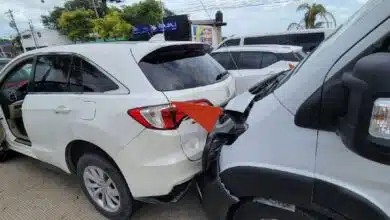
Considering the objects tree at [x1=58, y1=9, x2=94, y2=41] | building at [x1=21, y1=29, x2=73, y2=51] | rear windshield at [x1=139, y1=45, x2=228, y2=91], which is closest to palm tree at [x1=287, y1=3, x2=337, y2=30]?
rear windshield at [x1=139, y1=45, x2=228, y2=91]

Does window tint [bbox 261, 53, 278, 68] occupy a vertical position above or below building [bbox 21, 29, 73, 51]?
above

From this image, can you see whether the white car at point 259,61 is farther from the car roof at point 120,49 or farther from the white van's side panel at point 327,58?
the white van's side panel at point 327,58

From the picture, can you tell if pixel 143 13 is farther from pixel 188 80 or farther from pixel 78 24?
pixel 188 80

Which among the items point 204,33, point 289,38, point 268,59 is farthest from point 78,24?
point 268,59

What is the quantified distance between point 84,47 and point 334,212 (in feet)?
7.87

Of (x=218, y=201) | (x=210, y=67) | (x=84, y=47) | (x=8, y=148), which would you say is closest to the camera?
(x=218, y=201)

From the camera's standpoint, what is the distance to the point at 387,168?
3.89 feet

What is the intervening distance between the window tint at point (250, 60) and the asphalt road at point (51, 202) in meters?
3.62

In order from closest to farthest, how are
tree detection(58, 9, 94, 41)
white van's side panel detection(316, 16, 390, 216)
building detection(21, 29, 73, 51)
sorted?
white van's side panel detection(316, 16, 390, 216) < tree detection(58, 9, 94, 41) < building detection(21, 29, 73, 51)

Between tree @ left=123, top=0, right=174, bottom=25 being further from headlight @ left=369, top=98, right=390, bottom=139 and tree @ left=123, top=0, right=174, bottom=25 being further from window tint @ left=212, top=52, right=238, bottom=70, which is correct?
headlight @ left=369, top=98, right=390, bottom=139

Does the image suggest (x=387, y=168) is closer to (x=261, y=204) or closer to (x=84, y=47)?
(x=261, y=204)

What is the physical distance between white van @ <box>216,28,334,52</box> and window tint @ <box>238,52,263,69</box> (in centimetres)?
356

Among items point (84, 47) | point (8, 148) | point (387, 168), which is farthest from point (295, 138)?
point (8, 148)

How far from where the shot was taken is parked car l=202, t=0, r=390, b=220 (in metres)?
1.01
